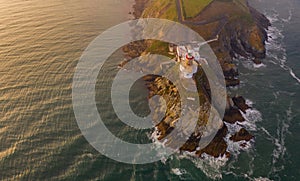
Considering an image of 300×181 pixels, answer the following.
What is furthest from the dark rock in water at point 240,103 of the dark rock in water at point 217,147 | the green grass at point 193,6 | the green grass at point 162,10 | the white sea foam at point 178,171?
the green grass at point 162,10

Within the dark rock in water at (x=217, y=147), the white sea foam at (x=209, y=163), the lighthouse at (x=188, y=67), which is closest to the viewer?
the white sea foam at (x=209, y=163)

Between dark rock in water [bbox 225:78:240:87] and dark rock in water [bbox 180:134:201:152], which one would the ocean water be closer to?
dark rock in water [bbox 180:134:201:152]

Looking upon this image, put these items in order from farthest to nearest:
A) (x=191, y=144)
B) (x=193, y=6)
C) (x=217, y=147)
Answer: (x=193, y=6)
(x=191, y=144)
(x=217, y=147)

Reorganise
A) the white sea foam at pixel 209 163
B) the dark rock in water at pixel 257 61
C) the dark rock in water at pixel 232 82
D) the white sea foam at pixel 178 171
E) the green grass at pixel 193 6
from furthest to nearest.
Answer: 1. the green grass at pixel 193 6
2. the dark rock in water at pixel 257 61
3. the dark rock in water at pixel 232 82
4. the white sea foam at pixel 209 163
5. the white sea foam at pixel 178 171

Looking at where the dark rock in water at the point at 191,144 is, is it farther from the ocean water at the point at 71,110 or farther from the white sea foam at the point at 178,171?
the white sea foam at the point at 178,171

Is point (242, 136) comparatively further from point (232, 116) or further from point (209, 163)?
point (209, 163)

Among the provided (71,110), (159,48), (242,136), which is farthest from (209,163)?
(159,48)

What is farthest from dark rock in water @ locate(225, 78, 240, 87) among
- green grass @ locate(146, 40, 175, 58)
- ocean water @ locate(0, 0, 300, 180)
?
green grass @ locate(146, 40, 175, 58)

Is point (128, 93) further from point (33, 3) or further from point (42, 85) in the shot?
point (33, 3)

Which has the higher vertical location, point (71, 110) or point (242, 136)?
point (71, 110)
